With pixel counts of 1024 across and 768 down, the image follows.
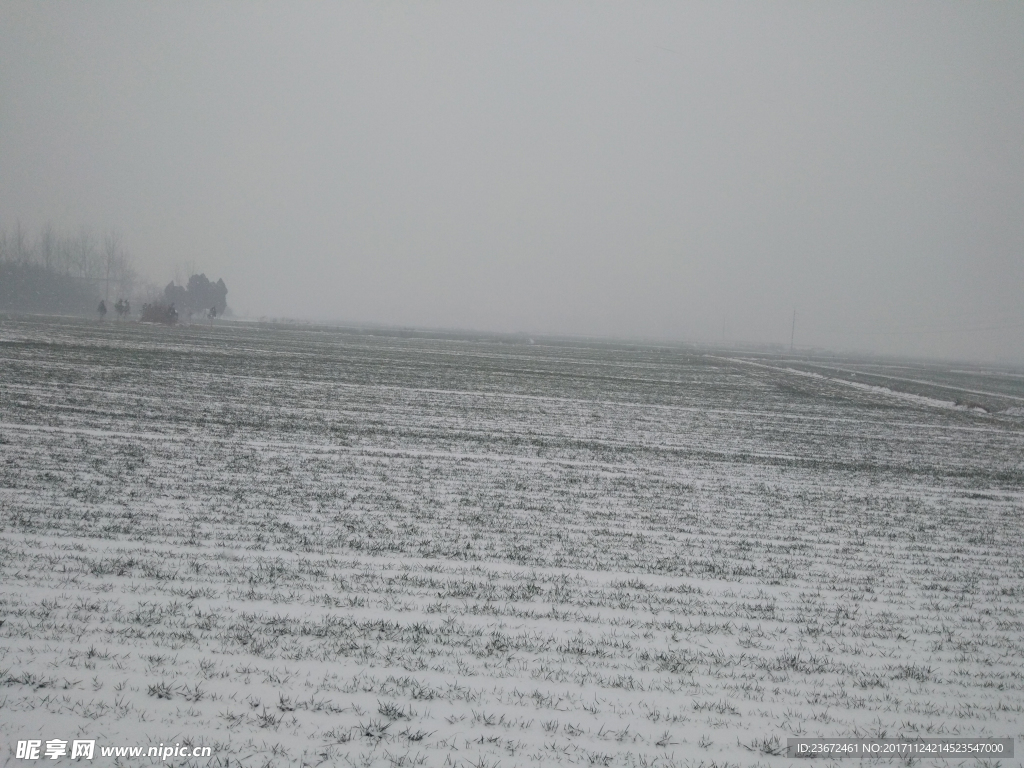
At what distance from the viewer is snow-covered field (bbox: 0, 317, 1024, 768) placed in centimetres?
448

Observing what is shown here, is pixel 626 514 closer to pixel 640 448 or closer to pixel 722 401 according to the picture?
pixel 640 448

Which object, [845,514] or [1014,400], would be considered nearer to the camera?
[845,514]

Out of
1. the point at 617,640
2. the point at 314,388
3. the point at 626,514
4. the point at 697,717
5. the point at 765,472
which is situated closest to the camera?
the point at 697,717

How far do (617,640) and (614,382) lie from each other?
1207 inches

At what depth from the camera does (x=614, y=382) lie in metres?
35.9

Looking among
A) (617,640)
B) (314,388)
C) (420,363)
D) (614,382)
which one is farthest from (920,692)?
(420,363)

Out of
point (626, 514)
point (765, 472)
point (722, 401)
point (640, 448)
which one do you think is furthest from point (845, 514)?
point (722, 401)

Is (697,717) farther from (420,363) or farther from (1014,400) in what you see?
(1014,400)

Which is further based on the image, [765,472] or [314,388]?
[314,388]

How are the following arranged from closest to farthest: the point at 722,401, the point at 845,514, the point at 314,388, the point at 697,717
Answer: the point at 697,717 < the point at 845,514 < the point at 314,388 < the point at 722,401

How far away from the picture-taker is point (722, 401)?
28781 millimetres

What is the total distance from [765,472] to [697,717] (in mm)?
10055

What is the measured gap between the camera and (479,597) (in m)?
6.48

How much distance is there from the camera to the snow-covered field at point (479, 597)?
4484 mm
